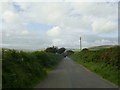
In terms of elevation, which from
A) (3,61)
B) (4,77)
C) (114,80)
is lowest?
(114,80)

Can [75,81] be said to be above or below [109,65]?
below

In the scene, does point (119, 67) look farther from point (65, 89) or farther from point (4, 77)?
point (4, 77)

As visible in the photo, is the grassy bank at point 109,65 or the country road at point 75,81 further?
the grassy bank at point 109,65

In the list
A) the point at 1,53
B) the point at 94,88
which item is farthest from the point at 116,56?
the point at 1,53

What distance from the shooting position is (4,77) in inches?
333

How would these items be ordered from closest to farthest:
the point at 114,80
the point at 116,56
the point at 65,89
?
the point at 65,89 < the point at 114,80 < the point at 116,56

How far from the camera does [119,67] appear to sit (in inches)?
594

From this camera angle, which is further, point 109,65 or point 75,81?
point 109,65

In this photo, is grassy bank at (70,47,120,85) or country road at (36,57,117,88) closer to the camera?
country road at (36,57,117,88)

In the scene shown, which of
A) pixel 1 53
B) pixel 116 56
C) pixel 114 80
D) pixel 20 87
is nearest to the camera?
pixel 20 87

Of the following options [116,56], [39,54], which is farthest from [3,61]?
[39,54]

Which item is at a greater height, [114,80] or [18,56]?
[18,56]

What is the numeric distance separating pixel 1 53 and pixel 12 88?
117 inches

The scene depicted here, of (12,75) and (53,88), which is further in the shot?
(53,88)
